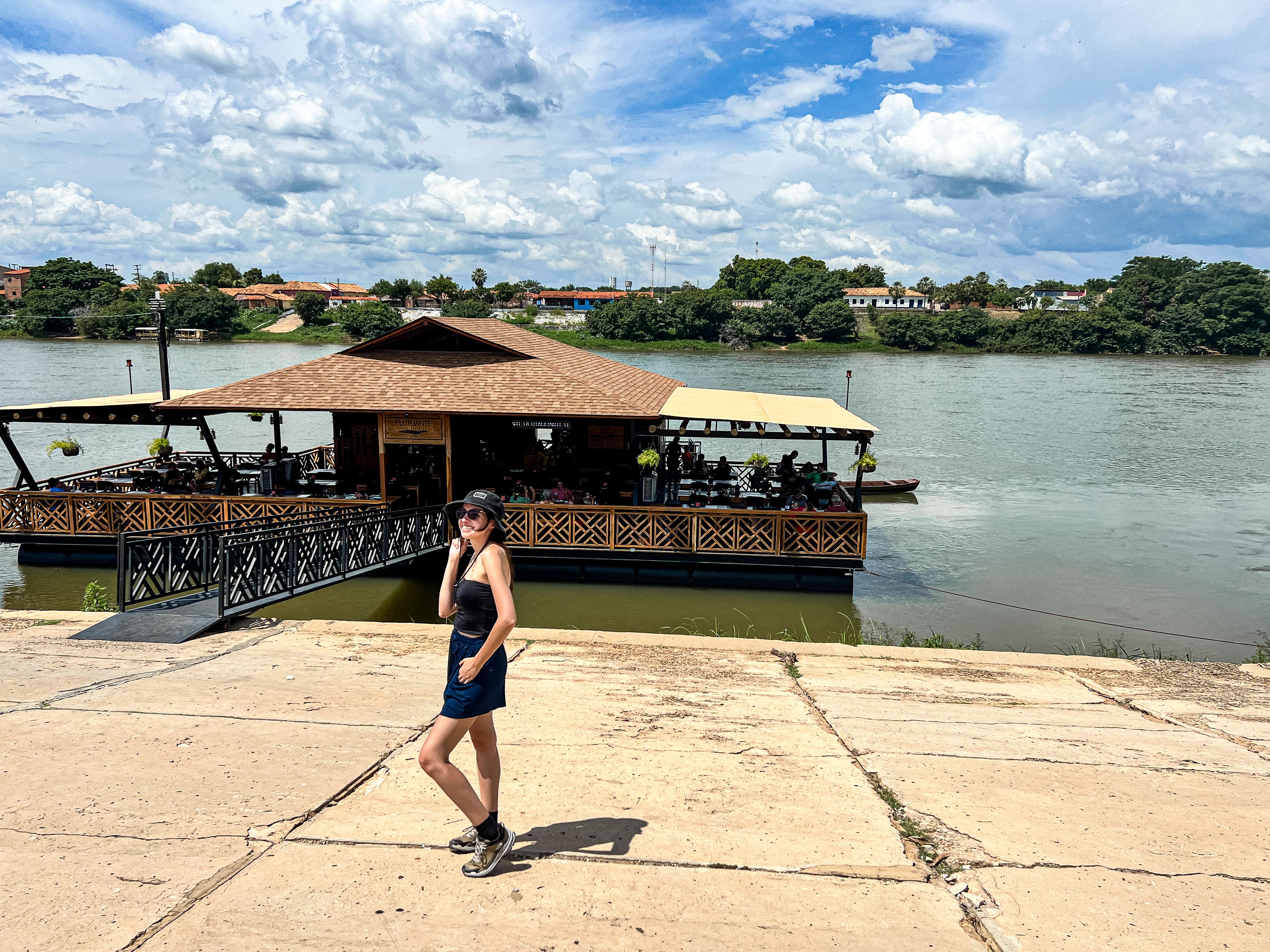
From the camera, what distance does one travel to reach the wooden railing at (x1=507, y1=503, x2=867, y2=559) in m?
16.3

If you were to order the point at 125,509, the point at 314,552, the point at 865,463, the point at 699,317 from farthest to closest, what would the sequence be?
the point at 699,317, the point at 865,463, the point at 125,509, the point at 314,552

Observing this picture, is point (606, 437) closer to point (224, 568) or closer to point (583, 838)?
point (224, 568)

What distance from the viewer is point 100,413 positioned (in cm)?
1852

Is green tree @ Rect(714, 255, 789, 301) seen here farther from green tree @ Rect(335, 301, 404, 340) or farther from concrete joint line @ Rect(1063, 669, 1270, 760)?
concrete joint line @ Rect(1063, 669, 1270, 760)

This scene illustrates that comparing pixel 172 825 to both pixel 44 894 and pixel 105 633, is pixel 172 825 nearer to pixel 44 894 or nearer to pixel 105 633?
pixel 44 894

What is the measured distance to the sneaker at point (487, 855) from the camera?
14.7 ft

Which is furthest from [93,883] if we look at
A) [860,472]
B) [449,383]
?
[860,472]

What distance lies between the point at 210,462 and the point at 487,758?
19.9m

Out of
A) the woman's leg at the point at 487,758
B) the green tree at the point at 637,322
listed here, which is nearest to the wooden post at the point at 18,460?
the woman's leg at the point at 487,758

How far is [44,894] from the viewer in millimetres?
4230

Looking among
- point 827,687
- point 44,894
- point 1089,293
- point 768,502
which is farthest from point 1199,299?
point 44,894

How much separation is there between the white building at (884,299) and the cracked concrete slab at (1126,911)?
15402 centimetres

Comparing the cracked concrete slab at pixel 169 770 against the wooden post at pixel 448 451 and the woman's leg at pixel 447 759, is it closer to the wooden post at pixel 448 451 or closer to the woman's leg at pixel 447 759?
the woman's leg at pixel 447 759

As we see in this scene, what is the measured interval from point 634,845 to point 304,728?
3.16 meters
